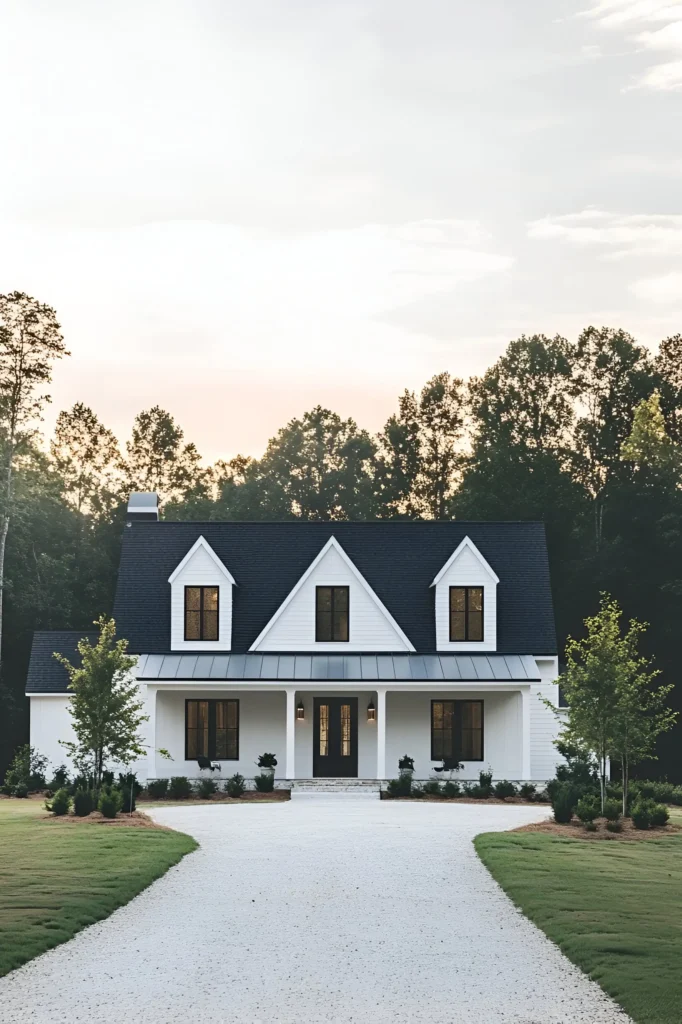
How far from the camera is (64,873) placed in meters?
16.8

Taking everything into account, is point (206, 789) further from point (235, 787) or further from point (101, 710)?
point (101, 710)

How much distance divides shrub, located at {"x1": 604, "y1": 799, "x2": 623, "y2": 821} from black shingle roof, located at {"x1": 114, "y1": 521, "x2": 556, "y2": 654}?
12367mm

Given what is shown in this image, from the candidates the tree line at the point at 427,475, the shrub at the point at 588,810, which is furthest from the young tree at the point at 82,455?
the shrub at the point at 588,810

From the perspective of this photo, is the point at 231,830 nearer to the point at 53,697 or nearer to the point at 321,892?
the point at 321,892

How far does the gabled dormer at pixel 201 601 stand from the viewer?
37562mm

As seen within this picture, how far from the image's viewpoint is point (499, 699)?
36906 mm

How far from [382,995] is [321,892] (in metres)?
5.45

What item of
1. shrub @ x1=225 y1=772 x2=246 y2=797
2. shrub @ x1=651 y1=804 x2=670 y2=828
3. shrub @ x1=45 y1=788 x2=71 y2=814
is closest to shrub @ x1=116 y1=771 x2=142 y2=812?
shrub @ x1=45 y1=788 x2=71 y2=814

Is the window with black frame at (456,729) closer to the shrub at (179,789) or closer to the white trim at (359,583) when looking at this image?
the white trim at (359,583)

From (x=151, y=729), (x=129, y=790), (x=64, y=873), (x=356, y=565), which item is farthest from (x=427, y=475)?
(x=64, y=873)

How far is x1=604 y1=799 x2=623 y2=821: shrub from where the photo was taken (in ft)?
77.6

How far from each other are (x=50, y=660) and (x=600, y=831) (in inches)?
841

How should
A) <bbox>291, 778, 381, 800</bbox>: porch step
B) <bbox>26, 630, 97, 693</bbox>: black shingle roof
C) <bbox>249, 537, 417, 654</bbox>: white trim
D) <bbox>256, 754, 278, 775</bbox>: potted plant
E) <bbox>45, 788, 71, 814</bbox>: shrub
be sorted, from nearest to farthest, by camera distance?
1. <bbox>45, 788, 71, 814</bbox>: shrub
2. <bbox>291, 778, 381, 800</bbox>: porch step
3. <bbox>256, 754, 278, 775</bbox>: potted plant
4. <bbox>249, 537, 417, 654</bbox>: white trim
5. <bbox>26, 630, 97, 693</bbox>: black shingle roof

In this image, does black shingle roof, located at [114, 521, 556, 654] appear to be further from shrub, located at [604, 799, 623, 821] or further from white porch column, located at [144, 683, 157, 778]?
shrub, located at [604, 799, 623, 821]
